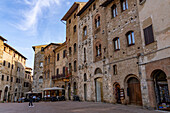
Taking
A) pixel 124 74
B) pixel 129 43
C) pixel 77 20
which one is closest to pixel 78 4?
pixel 77 20

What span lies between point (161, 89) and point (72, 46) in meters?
17.2

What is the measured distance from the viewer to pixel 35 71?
37.3m

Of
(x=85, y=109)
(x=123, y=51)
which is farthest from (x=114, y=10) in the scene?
(x=85, y=109)

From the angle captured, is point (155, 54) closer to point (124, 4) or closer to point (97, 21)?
point (124, 4)

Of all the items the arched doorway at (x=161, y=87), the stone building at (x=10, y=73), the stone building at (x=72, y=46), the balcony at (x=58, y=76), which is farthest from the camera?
the stone building at (x=10, y=73)

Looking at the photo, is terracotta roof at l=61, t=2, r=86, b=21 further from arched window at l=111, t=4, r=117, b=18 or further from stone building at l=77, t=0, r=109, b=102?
arched window at l=111, t=4, r=117, b=18

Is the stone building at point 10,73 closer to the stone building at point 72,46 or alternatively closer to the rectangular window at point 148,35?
the stone building at point 72,46

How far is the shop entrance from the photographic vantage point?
10.5m

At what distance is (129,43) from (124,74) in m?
3.00

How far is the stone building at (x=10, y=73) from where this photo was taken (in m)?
30.2

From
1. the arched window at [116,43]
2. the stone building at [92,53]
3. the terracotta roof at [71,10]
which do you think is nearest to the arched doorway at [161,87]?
the arched window at [116,43]

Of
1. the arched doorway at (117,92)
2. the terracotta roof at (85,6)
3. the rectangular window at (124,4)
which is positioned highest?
the terracotta roof at (85,6)

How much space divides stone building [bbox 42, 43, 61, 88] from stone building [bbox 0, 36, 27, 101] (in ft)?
25.3

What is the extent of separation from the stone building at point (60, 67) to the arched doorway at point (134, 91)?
16.0 m
